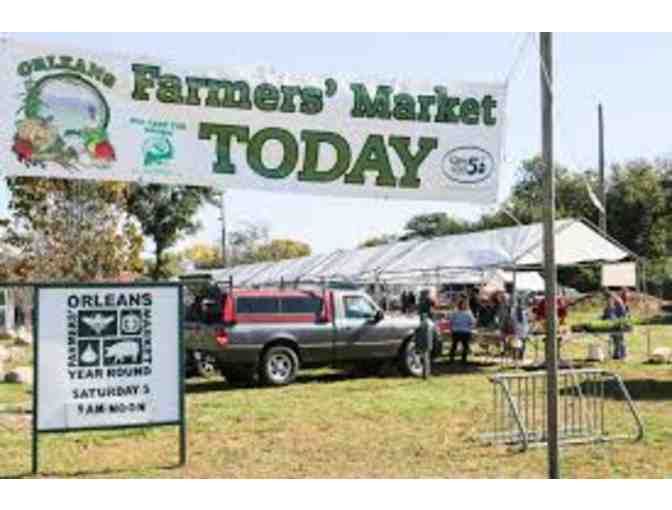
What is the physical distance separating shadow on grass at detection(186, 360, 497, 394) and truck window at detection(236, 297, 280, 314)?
1306 millimetres

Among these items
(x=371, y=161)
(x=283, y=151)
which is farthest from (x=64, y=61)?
(x=371, y=161)

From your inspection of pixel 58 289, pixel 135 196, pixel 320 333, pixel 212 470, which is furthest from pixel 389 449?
pixel 135 196

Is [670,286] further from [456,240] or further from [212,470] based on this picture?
[212,470]

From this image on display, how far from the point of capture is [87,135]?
8.68 m

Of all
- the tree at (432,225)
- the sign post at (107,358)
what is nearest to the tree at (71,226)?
the sign post at (107,358)

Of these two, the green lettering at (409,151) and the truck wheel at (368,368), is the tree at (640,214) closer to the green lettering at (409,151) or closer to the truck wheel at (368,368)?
the truck wheel at (368,368)

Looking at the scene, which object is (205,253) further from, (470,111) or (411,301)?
(470,111)

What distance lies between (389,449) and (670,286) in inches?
2004

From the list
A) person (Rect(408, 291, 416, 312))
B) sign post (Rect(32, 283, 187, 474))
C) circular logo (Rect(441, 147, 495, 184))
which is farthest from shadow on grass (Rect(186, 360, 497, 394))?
person (Rect(408, 291, 416, 312))

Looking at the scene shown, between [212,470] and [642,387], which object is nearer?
[212,470]

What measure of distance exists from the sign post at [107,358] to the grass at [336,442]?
1.77 feet

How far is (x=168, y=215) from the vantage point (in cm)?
4647

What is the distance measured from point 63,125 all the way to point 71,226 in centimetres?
2384

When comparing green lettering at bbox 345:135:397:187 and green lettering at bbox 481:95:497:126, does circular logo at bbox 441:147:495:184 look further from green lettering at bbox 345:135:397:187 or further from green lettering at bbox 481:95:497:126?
green lettering at bbox 345:135:397:187
